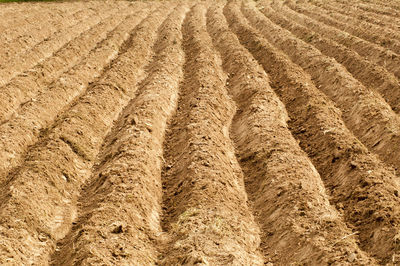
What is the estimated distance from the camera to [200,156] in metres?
7.37

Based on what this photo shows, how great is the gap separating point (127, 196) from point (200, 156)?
1642 millimetres

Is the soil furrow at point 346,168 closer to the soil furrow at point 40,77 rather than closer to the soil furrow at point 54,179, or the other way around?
the soil furrow at point 54,179

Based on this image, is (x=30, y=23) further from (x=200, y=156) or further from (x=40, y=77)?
(x=200, y=156)

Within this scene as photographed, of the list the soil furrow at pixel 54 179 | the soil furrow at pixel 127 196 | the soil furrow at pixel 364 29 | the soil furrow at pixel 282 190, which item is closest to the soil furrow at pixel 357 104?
the soil furrow at pixel 282 190

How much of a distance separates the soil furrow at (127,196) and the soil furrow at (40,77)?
2.70m

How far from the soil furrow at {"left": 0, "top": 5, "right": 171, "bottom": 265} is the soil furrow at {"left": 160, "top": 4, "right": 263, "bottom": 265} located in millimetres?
1509

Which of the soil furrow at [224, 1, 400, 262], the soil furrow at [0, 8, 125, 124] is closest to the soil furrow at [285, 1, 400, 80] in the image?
the soil furrow at [224, 1, 400, 262]

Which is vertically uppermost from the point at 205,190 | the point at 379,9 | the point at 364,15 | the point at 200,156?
the point at 379,9

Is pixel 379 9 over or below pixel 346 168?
over

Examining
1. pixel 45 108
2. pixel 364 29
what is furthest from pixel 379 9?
pixel 45 108

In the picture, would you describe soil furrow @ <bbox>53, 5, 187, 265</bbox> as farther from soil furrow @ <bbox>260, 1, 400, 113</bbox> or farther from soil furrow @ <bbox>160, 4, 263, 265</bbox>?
soil furrow @ <bbox>260, 1, 400, 113</bbox>

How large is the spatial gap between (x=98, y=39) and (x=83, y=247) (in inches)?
523

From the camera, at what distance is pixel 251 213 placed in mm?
6516

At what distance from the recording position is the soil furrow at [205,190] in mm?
5395
